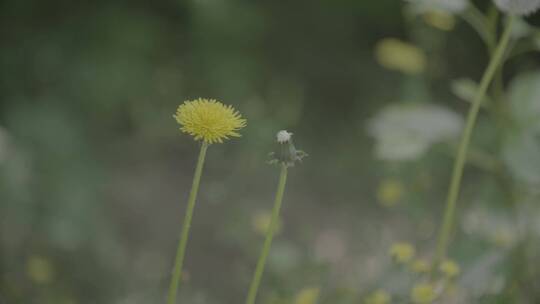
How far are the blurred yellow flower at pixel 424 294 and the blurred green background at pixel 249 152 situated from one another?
0.17m

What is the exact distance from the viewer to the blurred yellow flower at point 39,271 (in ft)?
6.24

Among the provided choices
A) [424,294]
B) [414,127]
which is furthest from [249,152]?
[424,294]

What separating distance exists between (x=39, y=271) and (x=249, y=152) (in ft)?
2.76

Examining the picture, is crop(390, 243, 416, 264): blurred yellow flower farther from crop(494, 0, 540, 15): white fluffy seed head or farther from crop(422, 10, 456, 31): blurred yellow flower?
crop(422, 10, 456, 31): blurred yellow flower

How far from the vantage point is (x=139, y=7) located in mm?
2604

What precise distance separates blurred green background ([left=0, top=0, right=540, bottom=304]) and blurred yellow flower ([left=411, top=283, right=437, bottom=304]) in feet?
0.55

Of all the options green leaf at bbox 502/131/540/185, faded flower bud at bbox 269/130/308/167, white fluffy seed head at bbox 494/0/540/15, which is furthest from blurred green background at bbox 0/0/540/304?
faded flower bud at bbox 269/130/308/167

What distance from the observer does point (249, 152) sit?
2508 mm

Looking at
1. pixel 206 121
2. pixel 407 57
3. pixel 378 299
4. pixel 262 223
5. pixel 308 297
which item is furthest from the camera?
pixel 407 57

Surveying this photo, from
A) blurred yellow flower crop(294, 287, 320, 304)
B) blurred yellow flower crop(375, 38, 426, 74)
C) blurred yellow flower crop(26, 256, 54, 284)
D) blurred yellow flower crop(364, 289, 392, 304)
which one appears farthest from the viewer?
blurred yellow flower crop(375, 38, 426, 74)

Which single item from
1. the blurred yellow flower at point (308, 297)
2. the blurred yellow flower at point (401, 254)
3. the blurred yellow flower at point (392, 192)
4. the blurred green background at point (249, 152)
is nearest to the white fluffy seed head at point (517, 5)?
the blurred green background at point (249, 152)

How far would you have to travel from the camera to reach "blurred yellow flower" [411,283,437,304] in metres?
1.35

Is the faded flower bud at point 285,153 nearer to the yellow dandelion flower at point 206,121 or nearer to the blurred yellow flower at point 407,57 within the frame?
the yellow dandelion flower at point 206,121

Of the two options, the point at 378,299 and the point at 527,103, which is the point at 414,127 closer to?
the point at 527,103
